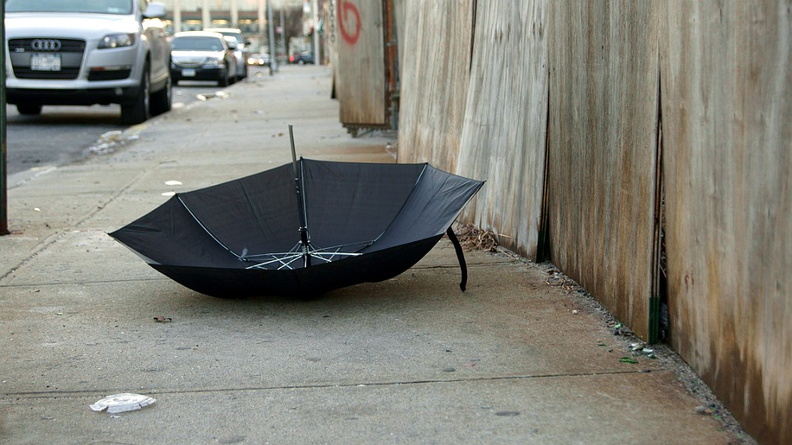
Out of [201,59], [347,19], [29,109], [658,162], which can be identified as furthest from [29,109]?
[658,162]

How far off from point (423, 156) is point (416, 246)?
11.1 feet

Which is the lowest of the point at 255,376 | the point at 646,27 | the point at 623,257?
the point at 255,376

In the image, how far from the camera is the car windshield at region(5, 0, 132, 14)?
14477 mm

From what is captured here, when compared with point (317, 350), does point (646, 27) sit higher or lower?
higher

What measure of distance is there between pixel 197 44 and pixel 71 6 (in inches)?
592

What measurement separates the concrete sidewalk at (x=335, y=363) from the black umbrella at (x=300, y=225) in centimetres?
20

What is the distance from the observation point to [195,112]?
17969 mm

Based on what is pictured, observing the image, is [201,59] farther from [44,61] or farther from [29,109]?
[44,61]

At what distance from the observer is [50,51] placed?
13734mm

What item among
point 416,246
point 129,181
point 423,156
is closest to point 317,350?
point 416,246

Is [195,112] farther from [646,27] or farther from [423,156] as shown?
[646,27]

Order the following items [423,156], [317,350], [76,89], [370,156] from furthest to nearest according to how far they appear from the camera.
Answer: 1. [76,89]
2. [370,156]
3. [423,156]
4. [317,350]

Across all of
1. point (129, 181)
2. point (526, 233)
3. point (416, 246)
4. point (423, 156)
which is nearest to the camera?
point (416, 246)

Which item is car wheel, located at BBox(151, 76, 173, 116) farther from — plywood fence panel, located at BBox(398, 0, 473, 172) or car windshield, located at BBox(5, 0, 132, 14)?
plywood fence panel, located at BBox(398, 0, 473, 172)
